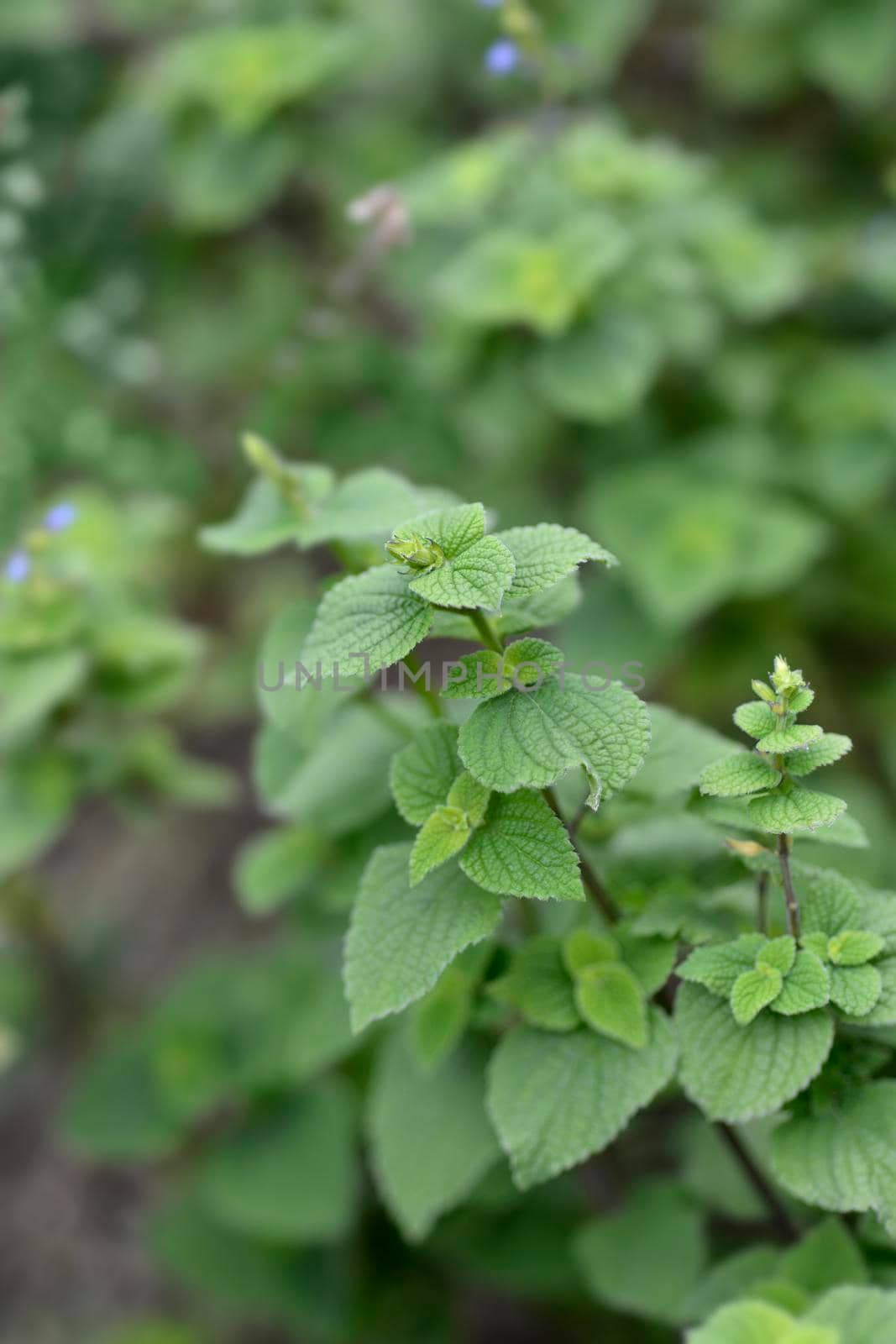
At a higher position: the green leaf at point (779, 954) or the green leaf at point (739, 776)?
the green leaf at point (739, 776)

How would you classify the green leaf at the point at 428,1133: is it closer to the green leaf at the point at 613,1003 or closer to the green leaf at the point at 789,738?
the green leaf at the point at 613,1003

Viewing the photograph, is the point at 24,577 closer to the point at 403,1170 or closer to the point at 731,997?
the point at 403,1170

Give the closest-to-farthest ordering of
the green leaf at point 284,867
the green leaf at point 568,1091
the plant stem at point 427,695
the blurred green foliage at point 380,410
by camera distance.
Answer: the green leaf at point 568,1091
the plant stem at point 427,695
the green leaf at point 284,867
the blurred green foliage at point 380,410

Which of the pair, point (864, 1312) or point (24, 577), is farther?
point (24, 577)

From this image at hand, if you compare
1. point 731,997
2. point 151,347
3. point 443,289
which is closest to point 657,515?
point 443,289

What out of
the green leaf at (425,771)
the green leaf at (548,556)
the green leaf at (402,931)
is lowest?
the green leaf at (402,931)

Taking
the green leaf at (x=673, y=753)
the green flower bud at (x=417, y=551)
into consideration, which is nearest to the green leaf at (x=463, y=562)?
the green flower bud at (x=417, y=551)
